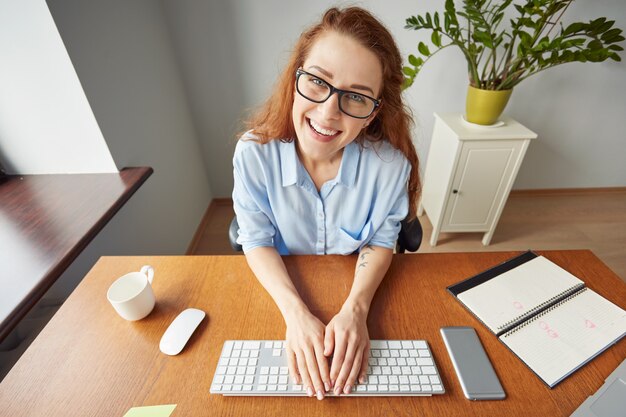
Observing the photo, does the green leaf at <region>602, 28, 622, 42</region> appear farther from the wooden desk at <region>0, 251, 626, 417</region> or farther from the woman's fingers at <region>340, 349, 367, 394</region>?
the woman's fingers at <region>340, 349, 367, 394</region>

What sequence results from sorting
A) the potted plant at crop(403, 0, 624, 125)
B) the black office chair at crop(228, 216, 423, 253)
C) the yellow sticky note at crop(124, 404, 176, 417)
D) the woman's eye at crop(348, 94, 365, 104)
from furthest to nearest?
1. the potted plant at crop(403, 0, 624, 125)
2. the black office chair at crop(228, 216, 423, 253)
3. the woman's eye at crop(348, 94, 365, 104)
4. the yellow sticky note at crop(124, 404, 176, 417)

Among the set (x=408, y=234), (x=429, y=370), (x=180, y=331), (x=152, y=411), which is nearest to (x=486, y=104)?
(x=408, y=234)

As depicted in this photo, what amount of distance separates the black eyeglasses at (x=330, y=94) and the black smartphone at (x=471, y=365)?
0.56 metres

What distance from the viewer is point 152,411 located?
1.81 feet

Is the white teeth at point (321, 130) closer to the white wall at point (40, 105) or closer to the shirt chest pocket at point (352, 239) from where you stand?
the shirt chest pocket at point (352, 239)

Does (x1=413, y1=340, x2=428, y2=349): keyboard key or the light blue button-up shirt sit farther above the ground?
the light blue button-up shirt

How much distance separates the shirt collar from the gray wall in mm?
805

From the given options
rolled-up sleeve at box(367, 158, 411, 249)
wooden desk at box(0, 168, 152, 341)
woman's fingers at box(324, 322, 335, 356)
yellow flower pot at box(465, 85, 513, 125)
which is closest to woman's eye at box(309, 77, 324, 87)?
rolled-up sleeve at box(367, 158, 411, 249)

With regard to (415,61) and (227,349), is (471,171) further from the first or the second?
(227,349)

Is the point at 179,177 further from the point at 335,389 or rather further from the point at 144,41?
the point at 335,389

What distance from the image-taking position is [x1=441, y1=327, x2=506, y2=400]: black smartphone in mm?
569

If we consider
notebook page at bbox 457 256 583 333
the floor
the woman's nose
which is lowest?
the floor

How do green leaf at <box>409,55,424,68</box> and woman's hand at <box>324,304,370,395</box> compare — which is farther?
green leaf at <box>409,55,424,68</box>

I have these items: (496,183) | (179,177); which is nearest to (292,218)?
(179,177)
